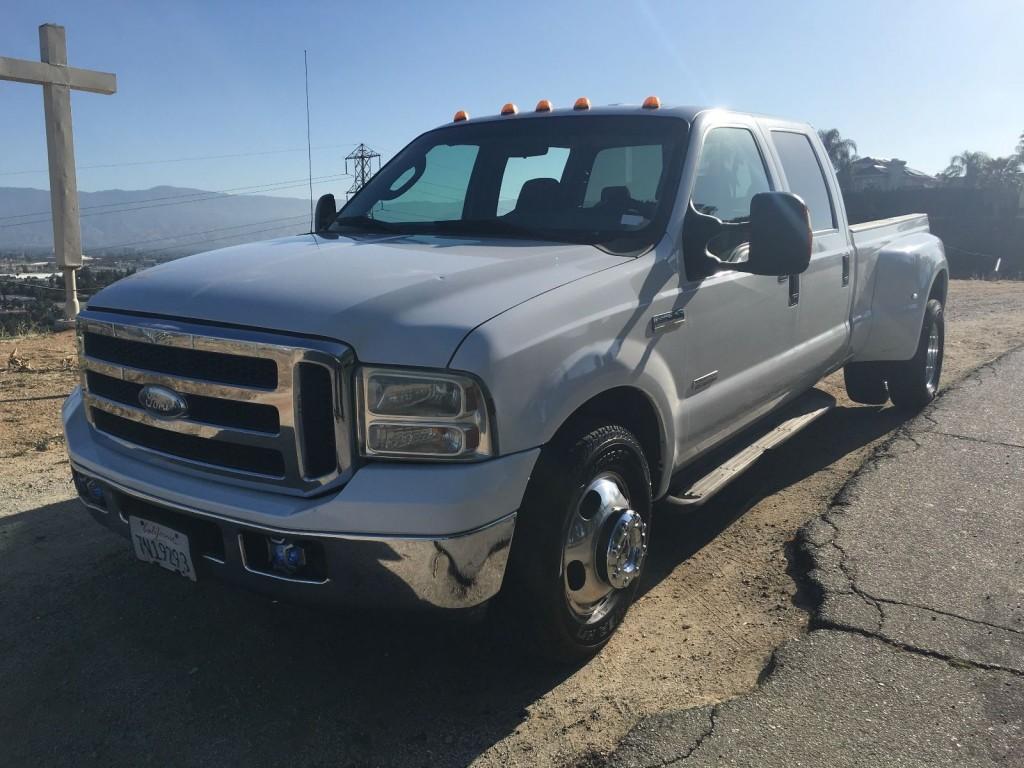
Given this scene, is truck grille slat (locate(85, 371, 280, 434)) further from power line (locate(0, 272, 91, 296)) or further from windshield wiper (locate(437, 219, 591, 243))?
power line (locate(0, 272, 91, 296))

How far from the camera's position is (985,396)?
22.5 ft

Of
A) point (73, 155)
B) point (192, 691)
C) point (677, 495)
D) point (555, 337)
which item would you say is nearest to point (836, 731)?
point (677, 495)

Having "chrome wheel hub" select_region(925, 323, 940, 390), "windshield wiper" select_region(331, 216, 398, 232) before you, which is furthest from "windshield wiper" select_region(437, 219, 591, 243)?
"chrome wheel hub" select_region(925, 323, 940, 390)

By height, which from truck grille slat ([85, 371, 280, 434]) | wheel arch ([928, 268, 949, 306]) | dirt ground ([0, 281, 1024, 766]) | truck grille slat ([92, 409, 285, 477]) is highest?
wheel arch ([928, 268, 949, 306])

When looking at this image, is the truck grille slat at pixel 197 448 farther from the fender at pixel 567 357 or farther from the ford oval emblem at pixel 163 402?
the fender at pixel 567 357

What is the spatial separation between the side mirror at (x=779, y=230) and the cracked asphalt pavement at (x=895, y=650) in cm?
138

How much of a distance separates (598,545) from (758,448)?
163 cm

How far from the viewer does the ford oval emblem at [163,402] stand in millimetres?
2650

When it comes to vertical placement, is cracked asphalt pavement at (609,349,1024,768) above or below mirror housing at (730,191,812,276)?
below

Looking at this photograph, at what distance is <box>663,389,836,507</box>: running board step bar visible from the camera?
353cm

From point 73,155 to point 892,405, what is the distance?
8249 millimetres

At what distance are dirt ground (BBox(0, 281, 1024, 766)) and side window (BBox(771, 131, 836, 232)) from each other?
1771mm

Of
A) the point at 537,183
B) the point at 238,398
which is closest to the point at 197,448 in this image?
the point at 238,398

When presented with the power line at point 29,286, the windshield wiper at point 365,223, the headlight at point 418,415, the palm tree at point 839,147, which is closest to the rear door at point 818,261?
the windshield wiper at point 365,223
